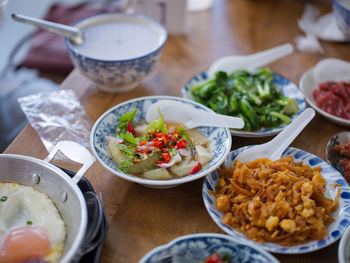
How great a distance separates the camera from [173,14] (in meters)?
2.35

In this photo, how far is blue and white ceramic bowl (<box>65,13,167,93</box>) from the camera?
1660mm

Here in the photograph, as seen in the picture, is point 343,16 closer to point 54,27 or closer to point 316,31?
point 316,31

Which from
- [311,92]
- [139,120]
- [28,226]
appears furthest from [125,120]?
→ [311,92]

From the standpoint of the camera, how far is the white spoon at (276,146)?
140 cm

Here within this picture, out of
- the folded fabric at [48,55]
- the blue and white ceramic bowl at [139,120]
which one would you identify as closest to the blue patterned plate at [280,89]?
the blue and white ceramic bowl at [139,120]

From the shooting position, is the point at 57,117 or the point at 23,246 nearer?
the point at 23,246

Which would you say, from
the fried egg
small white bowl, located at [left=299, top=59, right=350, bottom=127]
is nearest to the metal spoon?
the fried egg

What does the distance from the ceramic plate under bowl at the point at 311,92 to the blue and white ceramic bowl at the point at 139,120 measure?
58cm

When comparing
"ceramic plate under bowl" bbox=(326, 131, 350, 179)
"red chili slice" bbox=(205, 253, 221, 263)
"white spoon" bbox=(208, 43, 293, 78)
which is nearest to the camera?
"red chili slice" bbox=(205, 253, 221, 263)

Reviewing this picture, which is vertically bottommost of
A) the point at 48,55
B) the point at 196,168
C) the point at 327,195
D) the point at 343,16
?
the point at 48,55

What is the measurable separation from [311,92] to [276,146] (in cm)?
59

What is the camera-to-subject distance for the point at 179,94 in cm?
191

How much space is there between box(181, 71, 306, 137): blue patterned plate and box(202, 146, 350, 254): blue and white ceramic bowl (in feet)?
0.41

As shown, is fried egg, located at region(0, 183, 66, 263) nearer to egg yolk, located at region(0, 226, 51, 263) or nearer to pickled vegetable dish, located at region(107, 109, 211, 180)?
egg yolk, located at region(0, 226, 51, 263)
